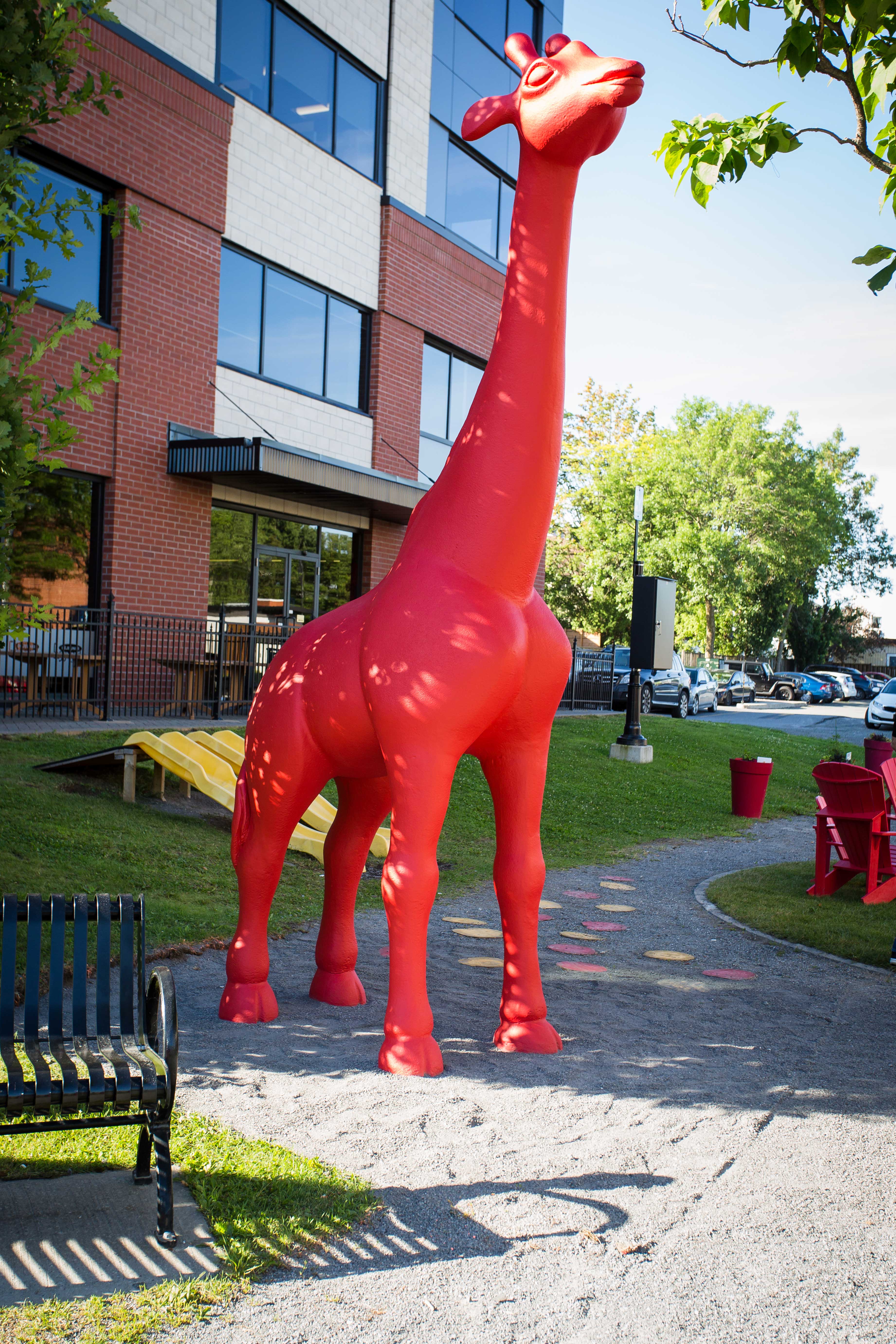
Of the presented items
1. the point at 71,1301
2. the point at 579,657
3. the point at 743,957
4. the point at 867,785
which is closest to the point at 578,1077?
the point at 71,1301

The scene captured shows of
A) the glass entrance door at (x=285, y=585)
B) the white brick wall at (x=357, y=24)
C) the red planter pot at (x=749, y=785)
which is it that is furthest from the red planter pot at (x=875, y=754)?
the white brick wall at (x=357, y=24)

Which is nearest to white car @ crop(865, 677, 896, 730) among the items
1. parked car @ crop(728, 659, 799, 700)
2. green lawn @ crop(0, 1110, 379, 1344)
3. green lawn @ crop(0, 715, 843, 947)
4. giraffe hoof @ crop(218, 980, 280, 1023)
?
green lawn @ crop(0, 715, 843, 947)

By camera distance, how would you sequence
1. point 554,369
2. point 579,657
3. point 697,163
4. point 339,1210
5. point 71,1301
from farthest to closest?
point 579,657 < point 697,163 < point 554,369 < point 339,1210 < point 71,1301

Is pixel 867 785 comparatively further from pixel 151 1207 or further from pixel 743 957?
pixel 151 1207

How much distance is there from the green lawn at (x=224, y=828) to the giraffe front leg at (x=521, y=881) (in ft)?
7.97

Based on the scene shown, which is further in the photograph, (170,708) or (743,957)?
(170,708)

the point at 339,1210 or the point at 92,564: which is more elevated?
the point at 92,564

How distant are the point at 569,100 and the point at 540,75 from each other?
19 cm

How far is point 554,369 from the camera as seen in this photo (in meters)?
4.41

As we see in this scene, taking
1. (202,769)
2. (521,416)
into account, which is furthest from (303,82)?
(521,416)

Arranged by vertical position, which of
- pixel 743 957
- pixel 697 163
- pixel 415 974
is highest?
pixel 697 163

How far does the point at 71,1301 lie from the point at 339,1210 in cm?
82

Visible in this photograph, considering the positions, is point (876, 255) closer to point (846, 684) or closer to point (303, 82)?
point (303, 82)

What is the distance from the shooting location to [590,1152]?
3840 mm
